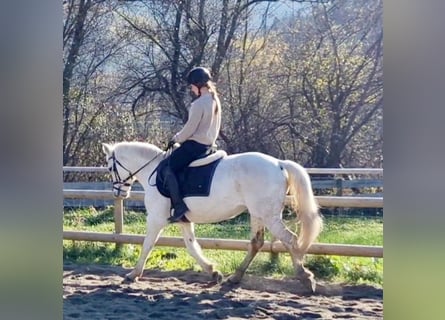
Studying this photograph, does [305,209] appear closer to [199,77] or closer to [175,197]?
[175,197]

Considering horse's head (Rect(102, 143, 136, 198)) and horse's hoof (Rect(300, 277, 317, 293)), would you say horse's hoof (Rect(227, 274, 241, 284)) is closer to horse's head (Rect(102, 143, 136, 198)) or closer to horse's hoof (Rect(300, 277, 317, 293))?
horse's hoof (Rect(300, 277, 317, 293))

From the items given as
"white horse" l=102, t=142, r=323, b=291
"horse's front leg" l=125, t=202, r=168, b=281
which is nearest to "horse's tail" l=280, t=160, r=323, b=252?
"white horse" l=102, t=142, r=323, b=291

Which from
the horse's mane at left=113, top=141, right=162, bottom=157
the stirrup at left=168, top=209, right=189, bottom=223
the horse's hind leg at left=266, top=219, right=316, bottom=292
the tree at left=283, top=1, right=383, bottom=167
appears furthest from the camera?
the tree at left=283, top=1, right=383, bottom=167

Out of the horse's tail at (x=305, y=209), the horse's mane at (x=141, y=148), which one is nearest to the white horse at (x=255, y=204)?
the horse's tail at (x=305, y=209)

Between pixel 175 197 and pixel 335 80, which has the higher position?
pixel 335 80

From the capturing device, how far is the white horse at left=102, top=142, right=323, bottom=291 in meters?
3.06

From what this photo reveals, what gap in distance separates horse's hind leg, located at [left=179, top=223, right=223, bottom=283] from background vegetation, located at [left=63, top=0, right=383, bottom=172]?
2.67m

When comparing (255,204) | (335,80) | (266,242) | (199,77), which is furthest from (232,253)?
(335,80)

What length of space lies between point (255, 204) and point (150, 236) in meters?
0.61

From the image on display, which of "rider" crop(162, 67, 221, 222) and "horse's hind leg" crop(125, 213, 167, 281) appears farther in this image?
"horse's hind leg" crop(125, 213, 167, 281)

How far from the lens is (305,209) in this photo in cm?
305

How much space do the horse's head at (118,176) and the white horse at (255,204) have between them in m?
0.22
